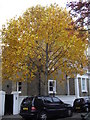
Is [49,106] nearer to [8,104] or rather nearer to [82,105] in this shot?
[8,104]

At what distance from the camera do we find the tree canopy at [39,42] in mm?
17250

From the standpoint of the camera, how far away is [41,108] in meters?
13.9

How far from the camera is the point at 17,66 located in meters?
17.6

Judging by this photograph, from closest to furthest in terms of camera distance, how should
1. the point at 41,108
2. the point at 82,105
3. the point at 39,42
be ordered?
the point at 41,108 < the point at 39,42 < the point at 82,105

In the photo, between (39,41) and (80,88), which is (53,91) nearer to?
(80,88)

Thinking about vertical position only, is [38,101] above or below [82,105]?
above

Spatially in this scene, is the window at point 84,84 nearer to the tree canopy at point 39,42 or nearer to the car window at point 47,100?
the tree canopy at point 39,42

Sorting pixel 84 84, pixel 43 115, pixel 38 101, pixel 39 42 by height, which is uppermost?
pixel 39 42

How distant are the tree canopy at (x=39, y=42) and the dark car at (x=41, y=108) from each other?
135 inches

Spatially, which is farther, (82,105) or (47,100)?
(82,105)

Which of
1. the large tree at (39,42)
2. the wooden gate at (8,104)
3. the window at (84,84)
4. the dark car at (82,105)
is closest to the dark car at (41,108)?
the large tree at (39,42)

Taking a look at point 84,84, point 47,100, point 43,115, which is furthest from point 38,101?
point 84,84

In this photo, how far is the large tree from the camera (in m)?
17.2

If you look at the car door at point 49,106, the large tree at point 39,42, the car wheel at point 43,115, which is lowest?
the car wheel at point 43,115
